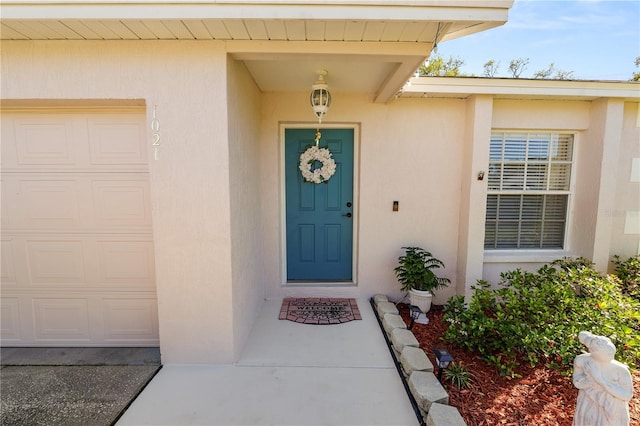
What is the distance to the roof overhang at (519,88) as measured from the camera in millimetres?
3250

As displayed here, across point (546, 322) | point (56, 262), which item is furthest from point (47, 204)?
point (546, 322)

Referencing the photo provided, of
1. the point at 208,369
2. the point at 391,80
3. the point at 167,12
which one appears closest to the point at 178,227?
the point at 208,369

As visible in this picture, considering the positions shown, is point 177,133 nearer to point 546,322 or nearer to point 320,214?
point 320,214

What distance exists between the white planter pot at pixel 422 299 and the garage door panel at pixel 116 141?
3170mm

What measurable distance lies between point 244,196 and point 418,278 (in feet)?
7.12

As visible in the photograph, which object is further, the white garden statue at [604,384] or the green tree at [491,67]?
the green tree at [491,67]

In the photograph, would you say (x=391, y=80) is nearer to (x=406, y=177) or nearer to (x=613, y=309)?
(x=406, y=177)

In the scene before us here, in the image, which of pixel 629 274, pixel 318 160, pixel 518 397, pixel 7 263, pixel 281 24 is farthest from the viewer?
pixel 318 160

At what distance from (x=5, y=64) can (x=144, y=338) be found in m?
2.53

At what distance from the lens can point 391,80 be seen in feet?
9.18

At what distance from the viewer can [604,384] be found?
1410 mm

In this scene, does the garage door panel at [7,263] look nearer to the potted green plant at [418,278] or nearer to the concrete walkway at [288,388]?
the concrete walkway at [288,388]

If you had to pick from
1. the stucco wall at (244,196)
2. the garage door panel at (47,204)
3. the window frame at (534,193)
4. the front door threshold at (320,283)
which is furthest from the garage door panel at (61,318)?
the window frame at (534,193)

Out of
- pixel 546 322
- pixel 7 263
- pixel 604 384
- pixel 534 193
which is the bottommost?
pixel 546 322
